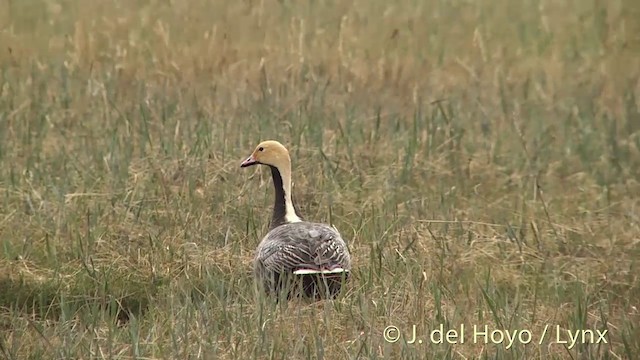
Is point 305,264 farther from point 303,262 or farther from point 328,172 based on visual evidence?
point 328,172

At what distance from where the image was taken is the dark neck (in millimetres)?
6785

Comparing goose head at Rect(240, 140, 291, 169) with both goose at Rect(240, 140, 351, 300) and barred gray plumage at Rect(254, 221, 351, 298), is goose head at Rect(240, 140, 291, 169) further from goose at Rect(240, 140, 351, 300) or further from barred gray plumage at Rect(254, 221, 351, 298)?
barred gray plumage at Rect(254, 221, 351, 298)

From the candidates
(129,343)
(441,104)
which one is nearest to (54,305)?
(129,343)

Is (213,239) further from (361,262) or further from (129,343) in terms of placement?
(129,343)

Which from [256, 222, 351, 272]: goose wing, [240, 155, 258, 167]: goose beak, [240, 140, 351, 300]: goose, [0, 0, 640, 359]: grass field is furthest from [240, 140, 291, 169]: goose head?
[256, 222, 351, 272]: goose wing

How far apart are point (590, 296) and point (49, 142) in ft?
12.5

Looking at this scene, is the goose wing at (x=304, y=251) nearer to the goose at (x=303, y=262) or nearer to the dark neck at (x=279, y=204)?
the goose at (x=303, y=262)

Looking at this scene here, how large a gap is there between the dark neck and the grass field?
0.67 ft

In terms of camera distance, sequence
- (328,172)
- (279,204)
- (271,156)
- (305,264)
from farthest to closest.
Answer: (328,172), (271,156), (279,204), (305,264)

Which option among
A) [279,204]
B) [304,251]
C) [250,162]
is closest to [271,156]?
[250,162]

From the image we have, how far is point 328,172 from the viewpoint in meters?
7.73

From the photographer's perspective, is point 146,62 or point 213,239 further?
point 146,62

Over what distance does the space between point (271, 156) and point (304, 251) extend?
1.16 m

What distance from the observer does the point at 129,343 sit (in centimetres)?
529
